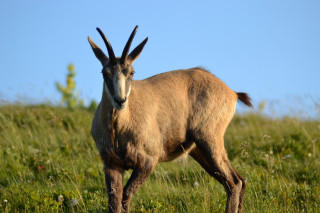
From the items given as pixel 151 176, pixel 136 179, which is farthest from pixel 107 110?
pixel 151 176

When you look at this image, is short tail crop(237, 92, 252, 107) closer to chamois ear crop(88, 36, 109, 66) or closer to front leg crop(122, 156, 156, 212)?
front leg crop(122, 156, 156, 212)

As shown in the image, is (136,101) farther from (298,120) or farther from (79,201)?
(298,120)

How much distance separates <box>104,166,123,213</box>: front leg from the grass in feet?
1.76

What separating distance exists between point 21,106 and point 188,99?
710 centimetres

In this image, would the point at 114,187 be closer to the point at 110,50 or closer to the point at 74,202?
the point at 74,202

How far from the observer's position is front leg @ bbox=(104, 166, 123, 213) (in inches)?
198

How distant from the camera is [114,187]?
200 inches

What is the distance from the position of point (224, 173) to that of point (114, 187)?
1.61 m

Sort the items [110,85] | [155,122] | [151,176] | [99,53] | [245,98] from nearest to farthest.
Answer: [110,85] → [99,53] → [155,122] → [245,98] → [151,176]

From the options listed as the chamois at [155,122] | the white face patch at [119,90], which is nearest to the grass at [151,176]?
the chamois at [155,122]

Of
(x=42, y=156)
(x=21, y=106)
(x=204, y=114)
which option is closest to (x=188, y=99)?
(x=204, y=114)

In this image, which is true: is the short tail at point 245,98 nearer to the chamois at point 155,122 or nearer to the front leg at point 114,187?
the chamois at point 155,122

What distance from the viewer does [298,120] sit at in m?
10.8

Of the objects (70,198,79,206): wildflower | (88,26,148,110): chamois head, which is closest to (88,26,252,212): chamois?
(88,26,148,110): chamois head
